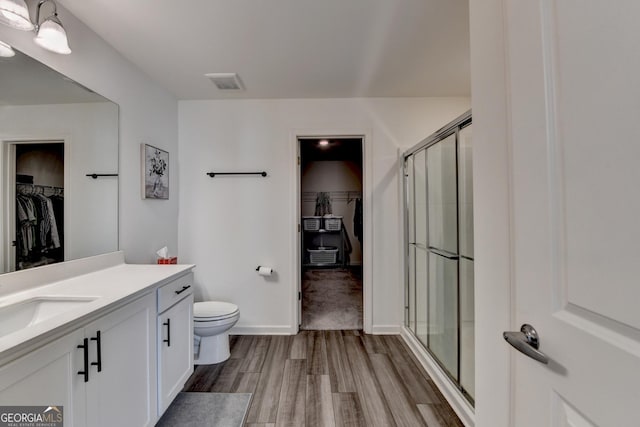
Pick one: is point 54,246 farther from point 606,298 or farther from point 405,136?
point 405,136

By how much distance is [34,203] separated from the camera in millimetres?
1392

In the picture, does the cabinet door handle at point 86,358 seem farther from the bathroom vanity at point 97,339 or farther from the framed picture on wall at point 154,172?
the framed picture on wall at point 154,172

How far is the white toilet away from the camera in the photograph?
211 cm

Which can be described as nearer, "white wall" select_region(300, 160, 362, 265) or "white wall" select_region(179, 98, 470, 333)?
"white wall" select_region(179, 98, 470, 333)

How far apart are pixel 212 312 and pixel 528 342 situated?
215 cm

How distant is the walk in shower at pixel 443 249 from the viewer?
170cm

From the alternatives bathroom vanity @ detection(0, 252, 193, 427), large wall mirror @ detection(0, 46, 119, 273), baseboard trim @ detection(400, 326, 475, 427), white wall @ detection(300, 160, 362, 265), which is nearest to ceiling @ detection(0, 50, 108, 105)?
large wall mirror @ detection(0, 46, 119, 273)

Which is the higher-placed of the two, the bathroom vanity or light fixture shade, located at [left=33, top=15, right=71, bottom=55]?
light fixture shade, located at [left=33, top=15, right=71, bottom=55]

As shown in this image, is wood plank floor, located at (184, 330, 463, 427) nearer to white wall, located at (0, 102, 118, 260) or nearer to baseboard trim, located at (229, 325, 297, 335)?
baseboard trim, located at (229, 325, 297, 335)

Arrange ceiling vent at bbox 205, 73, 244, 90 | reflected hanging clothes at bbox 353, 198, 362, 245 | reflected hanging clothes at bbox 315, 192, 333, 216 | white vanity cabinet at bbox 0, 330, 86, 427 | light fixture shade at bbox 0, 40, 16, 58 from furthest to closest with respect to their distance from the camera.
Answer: reflected hanging clothes at bbox 315, 192, 333, 216
reflected hanging clothes at bbox 353, 198, 362, 245
ceiling vent at bbox 205, 73, 244, 90
light fixture shade at bbox 0, 40, 16, 58
white vanity cabinet at bbox 0, 330, 86, 427

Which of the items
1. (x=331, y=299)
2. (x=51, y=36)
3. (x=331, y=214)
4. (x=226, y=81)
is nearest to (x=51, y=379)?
(x=51, y=36)

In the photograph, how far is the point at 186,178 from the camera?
274cm

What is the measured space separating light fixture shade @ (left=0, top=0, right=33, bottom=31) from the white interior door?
1.84 meters

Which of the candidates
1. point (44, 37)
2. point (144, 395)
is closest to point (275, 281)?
point (144, 395)
